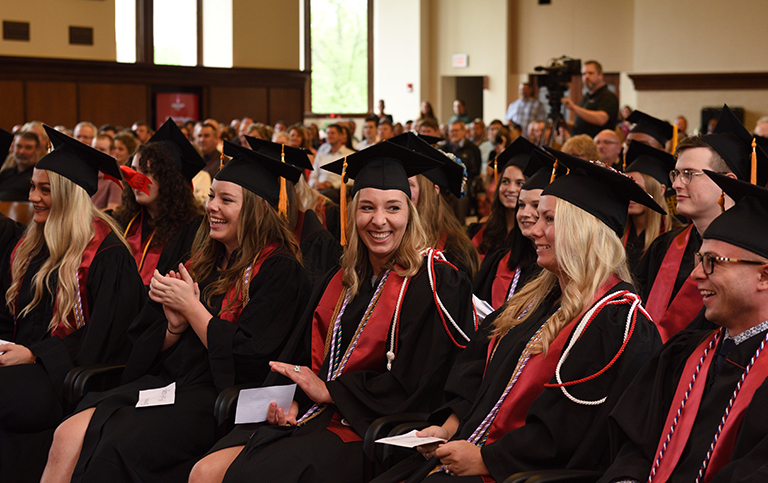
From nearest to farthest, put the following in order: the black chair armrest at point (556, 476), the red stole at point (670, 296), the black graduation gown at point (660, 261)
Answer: the black chair armrest at point (556, 476) → the red stole at point (670, 296) → the black graduation gown at point (660, 261)

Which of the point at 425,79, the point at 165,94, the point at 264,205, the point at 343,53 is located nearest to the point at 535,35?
the point at 425,79

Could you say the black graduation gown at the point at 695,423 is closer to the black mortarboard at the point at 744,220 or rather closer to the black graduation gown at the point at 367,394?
the black mortarboard at the point at 744,220

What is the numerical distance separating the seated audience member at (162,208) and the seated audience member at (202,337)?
0.82m

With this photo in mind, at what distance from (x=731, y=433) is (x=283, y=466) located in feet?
4.78

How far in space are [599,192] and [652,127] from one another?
337 cm

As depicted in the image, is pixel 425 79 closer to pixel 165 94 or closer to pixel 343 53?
pixel 343 53

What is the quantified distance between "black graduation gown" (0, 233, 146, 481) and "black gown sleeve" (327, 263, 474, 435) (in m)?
1.30

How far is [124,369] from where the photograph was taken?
3521mm

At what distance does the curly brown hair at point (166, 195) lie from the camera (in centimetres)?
460

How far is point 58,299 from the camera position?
369cm

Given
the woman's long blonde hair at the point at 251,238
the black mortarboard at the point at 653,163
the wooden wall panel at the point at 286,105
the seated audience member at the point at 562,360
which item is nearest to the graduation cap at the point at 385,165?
the woman's long blonde hair at the point at 251,238

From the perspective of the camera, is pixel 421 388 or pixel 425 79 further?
pixel 425 79

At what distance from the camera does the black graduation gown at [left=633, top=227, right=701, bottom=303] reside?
364cm

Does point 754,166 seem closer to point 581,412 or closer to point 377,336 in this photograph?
point 581,412
